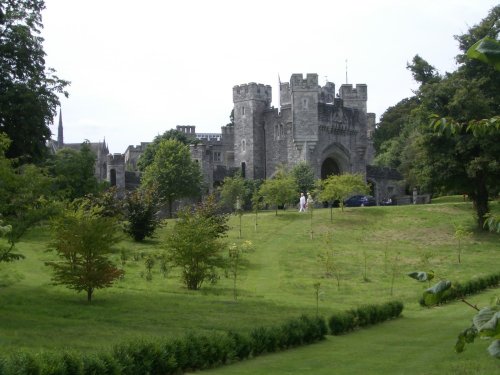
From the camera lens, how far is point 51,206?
16172 mm

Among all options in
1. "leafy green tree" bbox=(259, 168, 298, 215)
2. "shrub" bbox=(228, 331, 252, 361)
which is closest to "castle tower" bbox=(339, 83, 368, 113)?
"leafy green tree" bbox=(259, 168, 298, 215)

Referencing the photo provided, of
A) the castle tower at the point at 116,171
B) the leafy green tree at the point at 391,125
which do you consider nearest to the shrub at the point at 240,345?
the castle tower at the point at 116,171

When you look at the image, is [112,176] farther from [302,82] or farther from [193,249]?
[193,249]

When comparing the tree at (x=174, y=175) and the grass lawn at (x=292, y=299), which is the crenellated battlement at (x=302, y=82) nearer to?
the tree at (x=174, y=175)

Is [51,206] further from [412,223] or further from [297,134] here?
[297,134]

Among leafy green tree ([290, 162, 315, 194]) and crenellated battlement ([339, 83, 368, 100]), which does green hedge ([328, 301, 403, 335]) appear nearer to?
leafy green tree ([290, 162, 315, 194])

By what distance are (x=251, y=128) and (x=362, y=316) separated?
1812 inches

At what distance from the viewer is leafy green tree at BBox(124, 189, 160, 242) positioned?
32656 millimetres

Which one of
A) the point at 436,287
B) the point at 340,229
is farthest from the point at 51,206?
the point at 340,229

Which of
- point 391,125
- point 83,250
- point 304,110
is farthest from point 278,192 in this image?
point 391,125

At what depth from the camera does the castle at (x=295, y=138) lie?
57031 millimetres

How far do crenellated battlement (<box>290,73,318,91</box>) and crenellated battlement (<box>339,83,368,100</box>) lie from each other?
7.40 metres

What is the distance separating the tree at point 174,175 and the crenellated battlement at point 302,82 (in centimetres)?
1136

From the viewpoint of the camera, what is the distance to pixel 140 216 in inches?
1286
